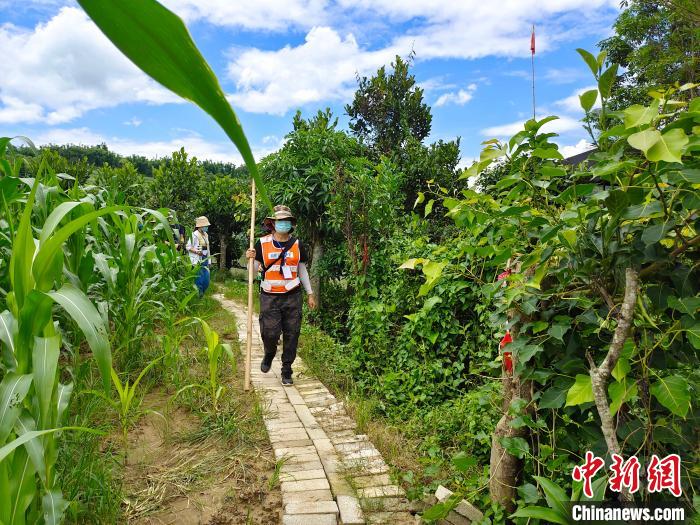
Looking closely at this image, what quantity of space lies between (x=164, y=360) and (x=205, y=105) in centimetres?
376

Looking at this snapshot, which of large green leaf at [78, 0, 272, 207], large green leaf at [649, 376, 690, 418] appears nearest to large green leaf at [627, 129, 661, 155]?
large green leaf at [649, 376, 690, 418]

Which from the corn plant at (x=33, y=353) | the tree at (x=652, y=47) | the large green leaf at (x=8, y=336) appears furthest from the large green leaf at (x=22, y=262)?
the tree at (x=652, y=47)

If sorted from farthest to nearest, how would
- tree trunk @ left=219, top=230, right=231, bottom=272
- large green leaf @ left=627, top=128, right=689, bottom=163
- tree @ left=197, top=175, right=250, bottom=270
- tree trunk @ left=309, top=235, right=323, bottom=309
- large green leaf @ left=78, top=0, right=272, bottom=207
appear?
tree trunk @ left=219, top=230, right=231, bottom=272, tree @ left=197, top=175, right=250, bottom=270, tree trunk @ left=309, top=235, right=323, bottom=309, large green leaf @ left=627, top=128, right=689, bottom=163, large green leaf @ left=78, top=0, right=272, bottom=207

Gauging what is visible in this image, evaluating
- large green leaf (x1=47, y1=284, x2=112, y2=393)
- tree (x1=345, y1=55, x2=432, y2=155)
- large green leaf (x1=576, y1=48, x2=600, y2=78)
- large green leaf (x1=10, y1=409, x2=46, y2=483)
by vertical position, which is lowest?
large green leaf (x1=10, y1=409, x2=46, y2=483)

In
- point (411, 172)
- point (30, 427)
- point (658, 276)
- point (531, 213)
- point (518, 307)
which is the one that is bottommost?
point (30, 427)

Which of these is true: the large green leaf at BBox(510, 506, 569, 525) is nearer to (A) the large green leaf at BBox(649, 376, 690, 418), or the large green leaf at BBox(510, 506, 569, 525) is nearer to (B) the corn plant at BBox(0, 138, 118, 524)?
(A) the large green leaf at BBox(649, 376, 690, 418)

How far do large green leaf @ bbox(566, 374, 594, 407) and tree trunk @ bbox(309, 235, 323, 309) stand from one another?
6.46 m

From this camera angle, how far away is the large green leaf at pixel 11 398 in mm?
1452

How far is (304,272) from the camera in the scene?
4.75 meters

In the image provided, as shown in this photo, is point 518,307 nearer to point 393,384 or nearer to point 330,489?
point 330,489

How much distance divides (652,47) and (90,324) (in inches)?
667

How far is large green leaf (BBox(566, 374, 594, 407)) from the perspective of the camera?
1397 millimetres

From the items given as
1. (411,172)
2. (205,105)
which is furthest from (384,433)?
(411,172)

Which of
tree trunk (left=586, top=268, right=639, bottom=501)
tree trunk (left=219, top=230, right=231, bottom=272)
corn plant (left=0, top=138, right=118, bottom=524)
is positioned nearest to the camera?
tree trunk (left=586, top=268, right=639, bottom=501)
